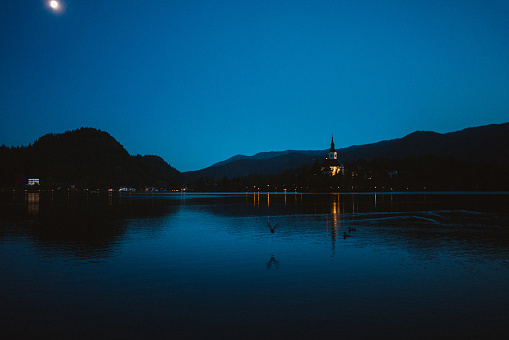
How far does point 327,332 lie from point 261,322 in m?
2.59

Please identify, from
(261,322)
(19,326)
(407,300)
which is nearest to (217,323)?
(261,322)

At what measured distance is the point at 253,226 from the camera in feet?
174

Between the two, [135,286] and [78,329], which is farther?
[135,286]

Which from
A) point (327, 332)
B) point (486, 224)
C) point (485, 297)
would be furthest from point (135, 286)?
point (486, 224)

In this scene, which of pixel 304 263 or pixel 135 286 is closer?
pixel 135 286

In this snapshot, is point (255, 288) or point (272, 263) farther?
point (272, 263)

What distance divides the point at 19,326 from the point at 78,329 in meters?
2.29

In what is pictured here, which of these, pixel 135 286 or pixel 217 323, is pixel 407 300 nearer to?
pixel 217 323

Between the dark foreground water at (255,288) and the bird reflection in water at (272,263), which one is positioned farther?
the bird reflection in water at (272,263)

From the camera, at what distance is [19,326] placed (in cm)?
1524

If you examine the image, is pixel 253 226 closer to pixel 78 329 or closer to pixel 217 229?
pixel 217 229

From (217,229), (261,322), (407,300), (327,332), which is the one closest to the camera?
(327,332)

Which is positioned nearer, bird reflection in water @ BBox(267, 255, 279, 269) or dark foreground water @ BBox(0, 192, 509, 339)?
dark foreground water @ BBox(0, 192, 509, 339)

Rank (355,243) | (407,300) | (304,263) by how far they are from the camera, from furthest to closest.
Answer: (355,243), (304,263), (407,300)
